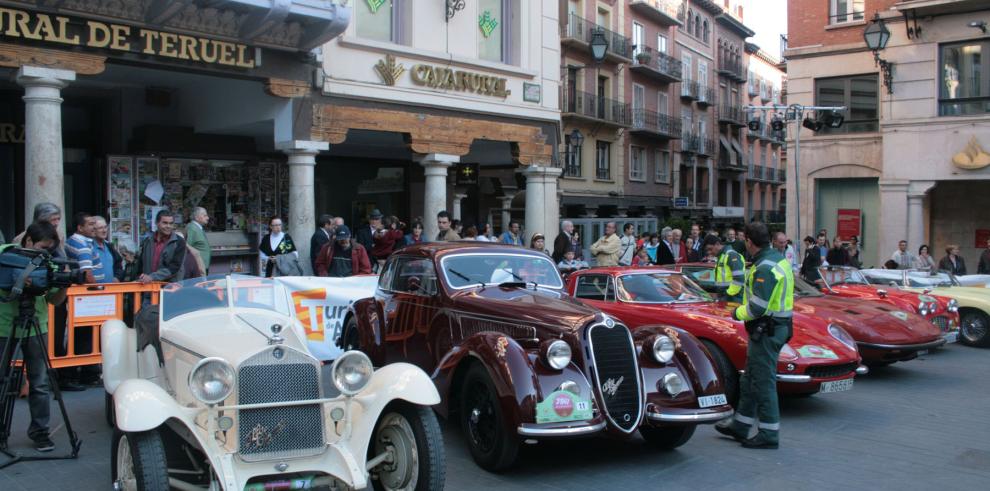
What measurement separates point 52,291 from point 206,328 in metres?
1.95

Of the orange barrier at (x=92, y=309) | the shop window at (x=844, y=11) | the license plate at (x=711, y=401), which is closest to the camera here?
the license plate at (x=711, y=401)

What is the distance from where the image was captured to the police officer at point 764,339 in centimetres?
706

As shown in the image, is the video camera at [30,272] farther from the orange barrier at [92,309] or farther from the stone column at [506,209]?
the stone column at [506,209]

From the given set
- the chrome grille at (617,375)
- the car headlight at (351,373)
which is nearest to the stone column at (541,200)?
the chrome grille at (617,375)

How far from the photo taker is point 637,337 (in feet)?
23.2

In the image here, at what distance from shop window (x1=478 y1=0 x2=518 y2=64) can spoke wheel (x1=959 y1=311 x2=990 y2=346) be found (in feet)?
30.8

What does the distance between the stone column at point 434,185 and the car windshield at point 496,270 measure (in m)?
6.91

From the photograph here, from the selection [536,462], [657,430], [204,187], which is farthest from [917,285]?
[204,187]

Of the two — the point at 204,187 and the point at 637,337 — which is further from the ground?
the point at 204,187

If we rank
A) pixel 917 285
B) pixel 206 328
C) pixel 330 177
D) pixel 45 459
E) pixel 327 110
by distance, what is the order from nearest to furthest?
pixel 206 328
pixel 45 459
pixel 327 110
pixel 917 285
pixel 330 177

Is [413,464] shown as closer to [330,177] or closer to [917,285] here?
[917,285]

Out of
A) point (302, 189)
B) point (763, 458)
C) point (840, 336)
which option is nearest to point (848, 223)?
point (840, 336)

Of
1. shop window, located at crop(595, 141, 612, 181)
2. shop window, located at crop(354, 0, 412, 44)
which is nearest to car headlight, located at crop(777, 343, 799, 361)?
shop window, located at crop(354, 0, 412, 44)

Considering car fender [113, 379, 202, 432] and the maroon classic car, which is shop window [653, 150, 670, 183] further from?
car fender [113, 379, 202, 432]
